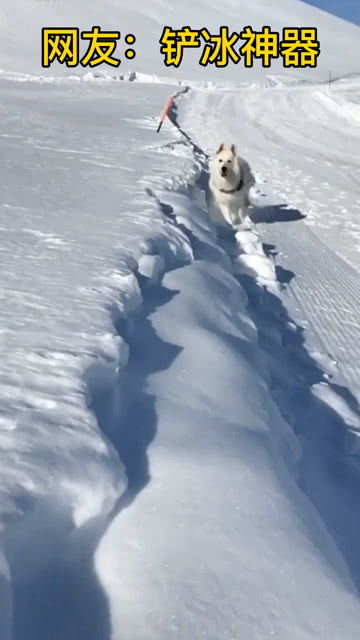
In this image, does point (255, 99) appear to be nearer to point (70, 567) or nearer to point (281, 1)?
point (70, 567)

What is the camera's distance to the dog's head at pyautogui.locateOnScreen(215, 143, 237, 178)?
24.1 ft

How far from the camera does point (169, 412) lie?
304 centimetres

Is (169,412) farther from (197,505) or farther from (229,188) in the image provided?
(229,188)

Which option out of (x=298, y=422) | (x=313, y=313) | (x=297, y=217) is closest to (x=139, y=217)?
(x=313, y=313)

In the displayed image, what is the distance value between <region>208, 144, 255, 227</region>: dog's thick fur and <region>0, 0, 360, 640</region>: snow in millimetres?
183

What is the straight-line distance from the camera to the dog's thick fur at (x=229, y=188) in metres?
7.36

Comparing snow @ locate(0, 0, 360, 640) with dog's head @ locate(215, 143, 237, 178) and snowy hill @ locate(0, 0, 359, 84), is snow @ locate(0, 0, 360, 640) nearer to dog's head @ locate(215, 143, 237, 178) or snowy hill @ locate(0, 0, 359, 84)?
dog's head @ locate(215, 143, 237, 178)

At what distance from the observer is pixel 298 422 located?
3867 millimetres

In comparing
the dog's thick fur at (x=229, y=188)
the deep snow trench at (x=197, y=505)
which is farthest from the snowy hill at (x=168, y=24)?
the deep snow trench at (x=197, y=505)

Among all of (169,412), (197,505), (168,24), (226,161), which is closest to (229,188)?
(226,161)

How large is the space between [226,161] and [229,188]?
0.73 ft

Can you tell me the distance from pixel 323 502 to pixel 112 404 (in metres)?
0.88

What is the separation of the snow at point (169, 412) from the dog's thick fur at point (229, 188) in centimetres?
18

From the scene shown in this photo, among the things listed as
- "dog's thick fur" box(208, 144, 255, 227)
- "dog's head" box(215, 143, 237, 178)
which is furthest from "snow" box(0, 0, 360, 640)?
"dog's head" box(215, 143, 237, 178)
